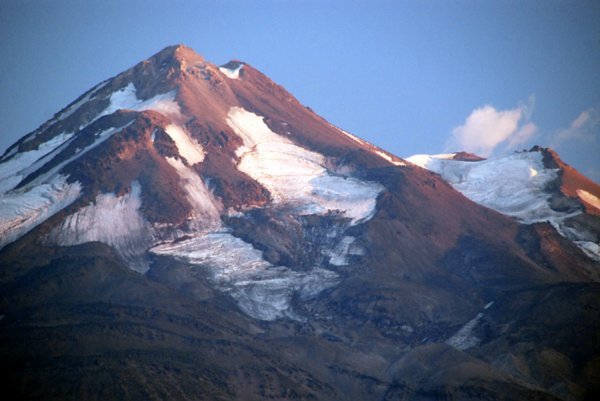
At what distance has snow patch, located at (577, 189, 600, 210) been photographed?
436 feet

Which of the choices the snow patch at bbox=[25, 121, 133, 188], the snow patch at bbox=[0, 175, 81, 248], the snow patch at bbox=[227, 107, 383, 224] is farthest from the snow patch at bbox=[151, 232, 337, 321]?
the snow patch at bbox=[25, 121, 133, 188]

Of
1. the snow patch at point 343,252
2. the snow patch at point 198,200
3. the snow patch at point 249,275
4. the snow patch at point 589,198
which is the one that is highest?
the snow patch at point 589,198

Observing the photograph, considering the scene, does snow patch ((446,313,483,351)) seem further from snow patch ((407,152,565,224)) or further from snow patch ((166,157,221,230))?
snow patch ((407,152,565,224))

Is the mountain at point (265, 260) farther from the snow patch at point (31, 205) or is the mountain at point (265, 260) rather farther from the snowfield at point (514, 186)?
the snowfield at point (514, 186)

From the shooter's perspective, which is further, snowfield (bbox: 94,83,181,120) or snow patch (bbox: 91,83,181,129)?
snowfield (bbox: 94,83,181,120)

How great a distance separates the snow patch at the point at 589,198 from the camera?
133000mm

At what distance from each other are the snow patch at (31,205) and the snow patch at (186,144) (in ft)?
60.8

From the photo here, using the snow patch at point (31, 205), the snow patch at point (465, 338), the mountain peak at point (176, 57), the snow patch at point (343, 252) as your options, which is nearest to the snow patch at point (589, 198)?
the snow patch at point (343, 252)

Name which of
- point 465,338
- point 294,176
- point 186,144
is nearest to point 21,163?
point 186,144

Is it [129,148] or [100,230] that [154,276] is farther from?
[129,148]

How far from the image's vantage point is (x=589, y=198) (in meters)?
135

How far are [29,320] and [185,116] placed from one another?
191ft

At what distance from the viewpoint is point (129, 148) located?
115500 millimetres

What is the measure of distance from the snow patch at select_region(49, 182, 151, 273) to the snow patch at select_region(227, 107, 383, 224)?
857 inches
